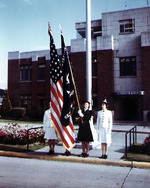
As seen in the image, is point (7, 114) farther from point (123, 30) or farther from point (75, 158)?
point (75, 158)

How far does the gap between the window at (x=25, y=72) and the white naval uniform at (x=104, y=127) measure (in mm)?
22693

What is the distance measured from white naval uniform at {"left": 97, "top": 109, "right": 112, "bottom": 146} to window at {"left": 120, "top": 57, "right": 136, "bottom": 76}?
1734 cm

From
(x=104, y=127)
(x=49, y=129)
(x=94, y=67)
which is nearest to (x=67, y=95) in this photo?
(x=49, y=129)

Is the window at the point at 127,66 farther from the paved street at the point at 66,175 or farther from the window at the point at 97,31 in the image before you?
the paved street at the point at 66,175

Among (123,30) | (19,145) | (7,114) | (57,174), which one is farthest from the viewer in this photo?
(7,114)

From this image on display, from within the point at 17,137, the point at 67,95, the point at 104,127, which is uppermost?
the point at 67,95

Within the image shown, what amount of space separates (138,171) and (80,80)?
19035mm

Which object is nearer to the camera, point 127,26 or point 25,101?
point 127,26

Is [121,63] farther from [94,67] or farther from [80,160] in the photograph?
[80,160]

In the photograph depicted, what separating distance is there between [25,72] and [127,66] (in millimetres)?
13148

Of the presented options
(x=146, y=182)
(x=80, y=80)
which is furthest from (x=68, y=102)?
(x=80, y=80)

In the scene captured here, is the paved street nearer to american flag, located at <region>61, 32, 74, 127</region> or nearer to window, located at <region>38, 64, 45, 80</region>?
american flag, located at <region>61, 32, 74, 127</region>

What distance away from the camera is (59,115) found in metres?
7.86

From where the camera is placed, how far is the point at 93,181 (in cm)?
554
